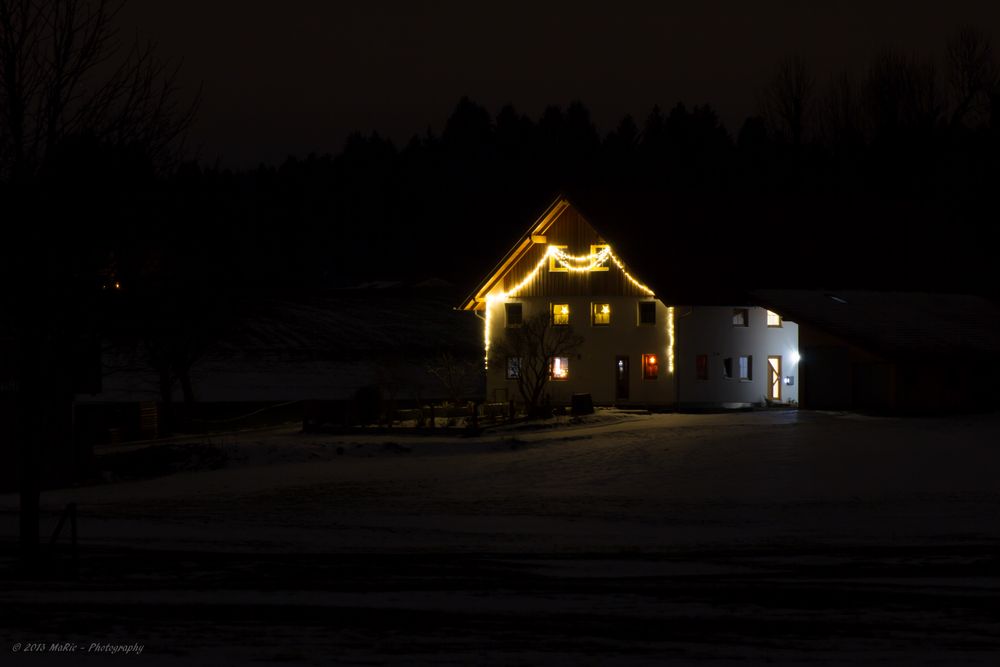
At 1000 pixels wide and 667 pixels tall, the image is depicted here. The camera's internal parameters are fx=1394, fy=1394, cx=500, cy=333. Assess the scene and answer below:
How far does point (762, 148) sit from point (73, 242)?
110515 millimetres

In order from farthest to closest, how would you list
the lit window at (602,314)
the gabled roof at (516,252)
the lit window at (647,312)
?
1. the gabled roof at (516,252)
2. the lit window at (602,314)
3. the lit window at (647,312)

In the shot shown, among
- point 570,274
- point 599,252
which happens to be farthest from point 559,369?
point 599,252

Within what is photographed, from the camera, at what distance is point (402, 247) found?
18338 cm

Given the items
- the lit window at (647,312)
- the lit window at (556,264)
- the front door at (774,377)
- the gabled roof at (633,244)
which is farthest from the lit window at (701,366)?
the lit window at (556,264)

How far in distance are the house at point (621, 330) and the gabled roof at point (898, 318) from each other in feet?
4.86

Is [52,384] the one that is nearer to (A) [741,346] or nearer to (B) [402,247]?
(A) [741,346]

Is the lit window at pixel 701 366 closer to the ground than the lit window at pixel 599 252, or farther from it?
closer to the ground

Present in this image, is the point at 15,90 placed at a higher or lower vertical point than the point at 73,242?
higher

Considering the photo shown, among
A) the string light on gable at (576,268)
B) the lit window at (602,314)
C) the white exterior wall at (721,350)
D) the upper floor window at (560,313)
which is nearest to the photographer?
the white exterior wall at (721,350)

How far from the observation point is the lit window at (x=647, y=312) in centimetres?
5931

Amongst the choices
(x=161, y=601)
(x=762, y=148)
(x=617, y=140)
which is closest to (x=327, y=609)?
(x=161, y=601)

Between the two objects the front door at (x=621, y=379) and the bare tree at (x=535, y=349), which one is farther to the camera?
Result: the front door at (x=621, y=379)

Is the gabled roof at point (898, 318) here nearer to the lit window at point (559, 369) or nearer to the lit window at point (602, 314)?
the lit window at point (602, 314)

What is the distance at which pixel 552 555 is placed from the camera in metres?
22.7
